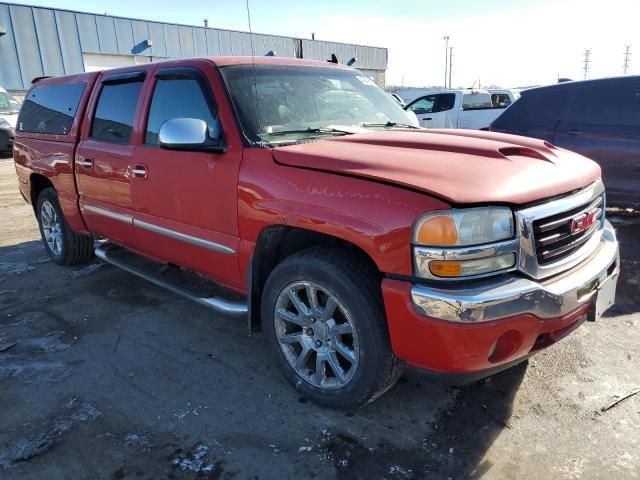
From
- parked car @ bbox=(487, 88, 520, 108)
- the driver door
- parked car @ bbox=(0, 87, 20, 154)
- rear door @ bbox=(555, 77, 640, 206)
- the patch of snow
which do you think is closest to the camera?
the patch of snow

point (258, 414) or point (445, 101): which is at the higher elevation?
point (445, 101)

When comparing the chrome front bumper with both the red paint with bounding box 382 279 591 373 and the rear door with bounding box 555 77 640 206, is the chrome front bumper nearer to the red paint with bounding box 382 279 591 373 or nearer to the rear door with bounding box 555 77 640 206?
the red paint with bounding box 382 279 591 373

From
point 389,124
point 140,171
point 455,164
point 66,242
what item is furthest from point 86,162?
point 455,164

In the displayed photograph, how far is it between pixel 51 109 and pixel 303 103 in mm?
3061

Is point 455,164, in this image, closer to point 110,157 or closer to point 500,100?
point 110,157

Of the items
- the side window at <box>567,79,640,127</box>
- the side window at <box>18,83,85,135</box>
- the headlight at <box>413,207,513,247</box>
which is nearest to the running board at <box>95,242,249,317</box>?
the side window at <box>18,83,85,135</box>

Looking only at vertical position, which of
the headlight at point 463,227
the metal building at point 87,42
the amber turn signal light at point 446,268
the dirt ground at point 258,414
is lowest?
the dirt ground at point 258,414

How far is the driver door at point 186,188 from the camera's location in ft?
9.92

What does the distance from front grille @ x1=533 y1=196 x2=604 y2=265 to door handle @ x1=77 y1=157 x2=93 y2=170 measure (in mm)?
3527

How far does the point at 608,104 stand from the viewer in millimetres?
5629

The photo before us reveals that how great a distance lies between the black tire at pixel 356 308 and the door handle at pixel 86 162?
232cm

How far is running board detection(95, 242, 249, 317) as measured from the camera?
3158mm

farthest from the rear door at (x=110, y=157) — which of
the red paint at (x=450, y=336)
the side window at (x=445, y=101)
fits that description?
the side window at (x=445, y=101)

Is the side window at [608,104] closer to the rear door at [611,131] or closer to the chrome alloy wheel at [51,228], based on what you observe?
the rear door at [611,131]
